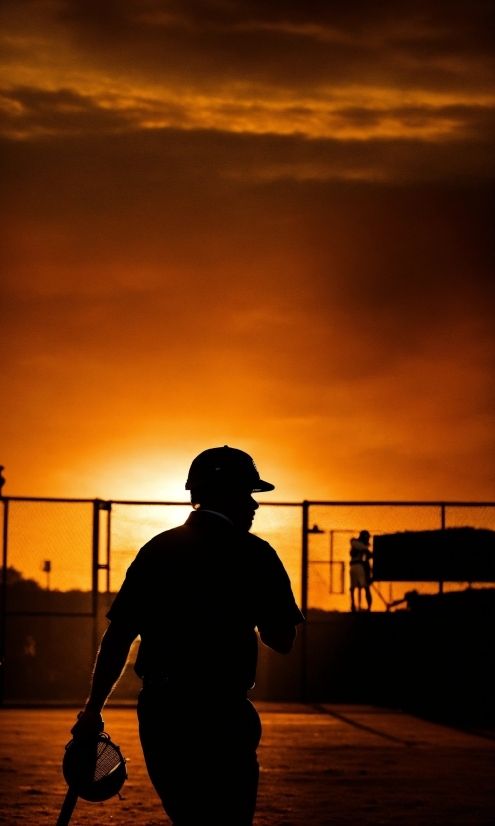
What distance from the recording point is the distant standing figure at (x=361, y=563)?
20094 mm

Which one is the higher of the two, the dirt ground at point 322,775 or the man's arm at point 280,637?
the man's arm at point 280,637

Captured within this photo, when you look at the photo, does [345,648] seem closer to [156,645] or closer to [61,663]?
[61,663]

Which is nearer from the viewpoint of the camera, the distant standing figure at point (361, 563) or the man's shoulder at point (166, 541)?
the man's shoulder at point (166, 541)

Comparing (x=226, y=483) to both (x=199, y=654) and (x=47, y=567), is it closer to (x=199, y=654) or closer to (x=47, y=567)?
(x=199, y=654)

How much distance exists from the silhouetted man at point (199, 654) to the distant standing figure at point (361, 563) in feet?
51.4

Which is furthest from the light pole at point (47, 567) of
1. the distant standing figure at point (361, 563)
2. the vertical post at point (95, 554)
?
the distant standing figure at point (361, 563)

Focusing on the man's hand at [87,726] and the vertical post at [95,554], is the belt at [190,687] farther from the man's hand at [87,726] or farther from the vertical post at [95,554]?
the vertical post at [95,554]

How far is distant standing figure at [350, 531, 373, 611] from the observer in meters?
20.1

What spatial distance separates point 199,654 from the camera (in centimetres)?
435

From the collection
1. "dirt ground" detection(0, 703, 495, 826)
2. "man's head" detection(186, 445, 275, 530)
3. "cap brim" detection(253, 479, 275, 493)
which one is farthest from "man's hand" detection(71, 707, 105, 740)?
"dirt ground" detection(0, 703, 495, 826)

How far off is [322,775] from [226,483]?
7265mm

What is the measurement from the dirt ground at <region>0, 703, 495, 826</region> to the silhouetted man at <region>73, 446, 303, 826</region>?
4.76 meters

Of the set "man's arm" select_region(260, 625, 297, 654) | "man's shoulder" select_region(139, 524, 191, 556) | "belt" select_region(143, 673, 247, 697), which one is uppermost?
"man's shoulder" select_region(139, 524, 191, 556)

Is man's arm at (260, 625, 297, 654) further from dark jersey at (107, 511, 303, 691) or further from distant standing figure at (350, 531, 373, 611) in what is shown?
distant standing figure at (350, 531, 373, 611)
